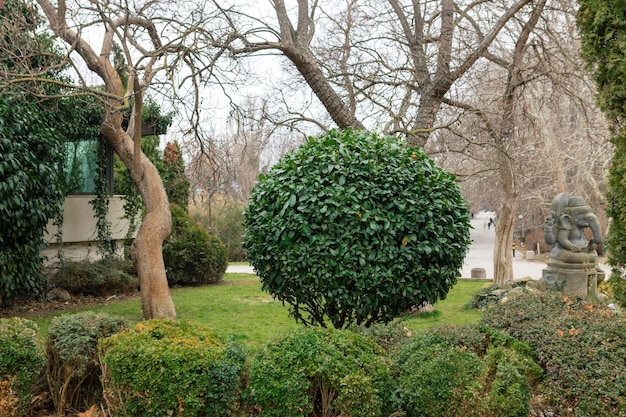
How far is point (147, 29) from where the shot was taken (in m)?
8.34

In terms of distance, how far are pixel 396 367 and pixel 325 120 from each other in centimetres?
893

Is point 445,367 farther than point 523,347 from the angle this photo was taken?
No

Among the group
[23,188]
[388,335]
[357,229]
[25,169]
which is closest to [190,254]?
[25,169]

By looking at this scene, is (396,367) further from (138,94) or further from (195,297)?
(195,297)

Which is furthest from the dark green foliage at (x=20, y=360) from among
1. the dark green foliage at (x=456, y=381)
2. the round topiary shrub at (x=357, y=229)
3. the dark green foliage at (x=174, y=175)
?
the dark green foliage at (x=174, y=175)

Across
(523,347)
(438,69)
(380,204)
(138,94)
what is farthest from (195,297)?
(523,347)

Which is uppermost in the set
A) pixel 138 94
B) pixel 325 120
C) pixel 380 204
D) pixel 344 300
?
pixel 325 120

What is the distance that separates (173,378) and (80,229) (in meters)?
8.72

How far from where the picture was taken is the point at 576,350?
3.96 m

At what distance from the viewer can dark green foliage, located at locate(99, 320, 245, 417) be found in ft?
11.4


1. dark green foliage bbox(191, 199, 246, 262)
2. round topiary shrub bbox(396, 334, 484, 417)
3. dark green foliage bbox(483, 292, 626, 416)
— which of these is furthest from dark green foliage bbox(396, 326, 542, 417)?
dark green foliage bbox(191, 199, 246, 262)

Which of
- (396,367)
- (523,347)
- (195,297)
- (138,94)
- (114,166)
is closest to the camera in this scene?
(396,367)

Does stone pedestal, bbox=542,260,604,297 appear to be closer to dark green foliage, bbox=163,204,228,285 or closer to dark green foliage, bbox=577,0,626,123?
dark green foliage, bbox=577,0,626,123

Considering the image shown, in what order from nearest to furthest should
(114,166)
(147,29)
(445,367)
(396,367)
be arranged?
(445,367) → (396,367) → (147,29) → (114,166)
